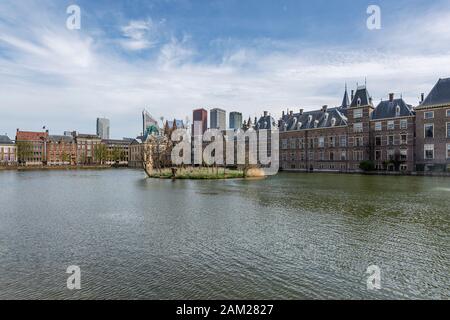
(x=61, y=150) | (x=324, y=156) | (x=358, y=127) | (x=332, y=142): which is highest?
(x=358, y=127)

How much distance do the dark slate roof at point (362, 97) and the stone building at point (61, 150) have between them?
377 feet

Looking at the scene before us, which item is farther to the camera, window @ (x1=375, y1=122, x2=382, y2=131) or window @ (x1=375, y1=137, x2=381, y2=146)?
window @ (x1=375, y1=137, x2=381, y2=146)

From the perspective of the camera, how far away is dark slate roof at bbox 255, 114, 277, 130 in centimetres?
8881

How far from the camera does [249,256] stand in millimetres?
10164

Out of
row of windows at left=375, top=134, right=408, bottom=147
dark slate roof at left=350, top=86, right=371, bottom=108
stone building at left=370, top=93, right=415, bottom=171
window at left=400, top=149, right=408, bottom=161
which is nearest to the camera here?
stone building at left=370, top=93, right=415, bottom=171

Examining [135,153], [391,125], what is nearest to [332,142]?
[391,125]

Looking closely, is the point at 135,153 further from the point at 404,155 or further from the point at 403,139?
the point at 404,155

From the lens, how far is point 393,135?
210ft

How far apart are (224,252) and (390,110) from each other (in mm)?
67041

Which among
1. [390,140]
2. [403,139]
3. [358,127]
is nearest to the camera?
[403,139]

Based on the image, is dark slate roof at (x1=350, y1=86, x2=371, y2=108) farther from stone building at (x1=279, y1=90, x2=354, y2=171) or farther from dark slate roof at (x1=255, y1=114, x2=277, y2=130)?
dark slate roof at (x1=255, y1=114, x2=277, y2=130)

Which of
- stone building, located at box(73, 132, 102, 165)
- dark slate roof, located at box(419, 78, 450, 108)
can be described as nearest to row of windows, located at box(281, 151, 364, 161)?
dark slate roof, located at box(419, 78, 450, 108)

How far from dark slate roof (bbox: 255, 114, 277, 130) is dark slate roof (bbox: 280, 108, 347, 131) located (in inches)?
110
